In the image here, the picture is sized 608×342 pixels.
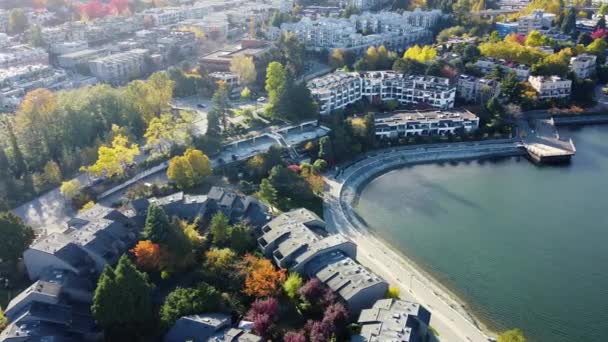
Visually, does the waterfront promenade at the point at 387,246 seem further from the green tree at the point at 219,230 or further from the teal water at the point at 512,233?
the green tree at the point at 219,230

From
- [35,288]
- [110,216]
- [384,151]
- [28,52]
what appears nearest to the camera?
[35,288]

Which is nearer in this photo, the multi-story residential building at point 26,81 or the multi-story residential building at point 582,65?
the multi-story residential building at point 26,81

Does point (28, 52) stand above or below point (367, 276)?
above

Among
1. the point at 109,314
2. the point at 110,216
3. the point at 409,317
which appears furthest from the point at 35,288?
the point at 409,317

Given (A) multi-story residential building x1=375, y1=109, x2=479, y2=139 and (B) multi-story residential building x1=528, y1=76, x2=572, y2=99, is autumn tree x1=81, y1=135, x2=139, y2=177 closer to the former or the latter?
(A) multi-story residential building x1=375, y1=109, x2=479, y2=139

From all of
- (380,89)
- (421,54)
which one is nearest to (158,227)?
(380,89)

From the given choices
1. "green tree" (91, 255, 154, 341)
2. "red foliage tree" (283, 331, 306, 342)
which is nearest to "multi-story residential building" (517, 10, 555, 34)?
"red foliage tree" (283, 331, 306, 342)

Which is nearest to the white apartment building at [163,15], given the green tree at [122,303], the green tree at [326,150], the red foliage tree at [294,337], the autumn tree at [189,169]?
the green tree at [326,150]

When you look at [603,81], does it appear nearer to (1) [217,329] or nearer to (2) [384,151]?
(2) [384,151]
